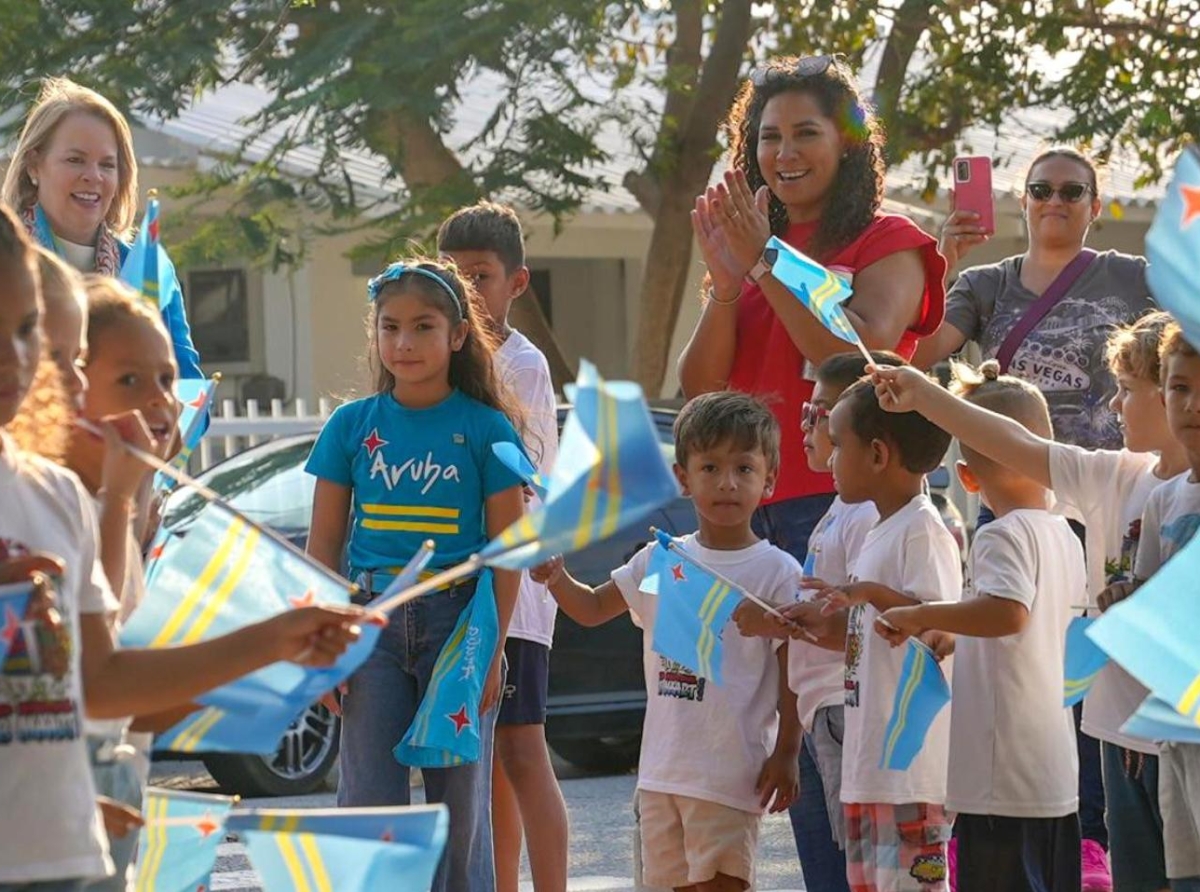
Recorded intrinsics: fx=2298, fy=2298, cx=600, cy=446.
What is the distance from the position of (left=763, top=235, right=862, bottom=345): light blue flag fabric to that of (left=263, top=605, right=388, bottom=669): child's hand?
2178 mm

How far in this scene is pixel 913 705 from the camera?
504 centimetres

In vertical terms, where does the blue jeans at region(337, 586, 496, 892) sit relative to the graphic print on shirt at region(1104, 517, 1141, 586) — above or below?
below

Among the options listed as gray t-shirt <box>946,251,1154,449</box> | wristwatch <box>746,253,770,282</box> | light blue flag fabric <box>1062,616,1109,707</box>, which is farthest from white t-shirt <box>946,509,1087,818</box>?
gray t-shirt <box>946,251,1154,449</box>

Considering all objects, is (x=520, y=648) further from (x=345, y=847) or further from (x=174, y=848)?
(x=345, y=847)

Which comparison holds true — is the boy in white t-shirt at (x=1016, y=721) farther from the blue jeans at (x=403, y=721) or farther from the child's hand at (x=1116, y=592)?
the blue jeans at (x=403, y=721)

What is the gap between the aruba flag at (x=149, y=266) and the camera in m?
5.33

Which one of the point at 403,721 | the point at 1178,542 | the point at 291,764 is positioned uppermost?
the point at 1178,542

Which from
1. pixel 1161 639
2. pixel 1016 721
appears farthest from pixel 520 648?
pixel 1161 639

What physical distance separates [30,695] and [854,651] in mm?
2391

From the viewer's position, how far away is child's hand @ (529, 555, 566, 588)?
17.8 ft

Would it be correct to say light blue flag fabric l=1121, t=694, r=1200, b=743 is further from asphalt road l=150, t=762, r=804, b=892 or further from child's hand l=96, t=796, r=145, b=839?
asphalt road l=150, t=762, r=804, b=892

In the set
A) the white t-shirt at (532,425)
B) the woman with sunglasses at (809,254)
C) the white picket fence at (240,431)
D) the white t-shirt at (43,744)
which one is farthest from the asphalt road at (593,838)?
the white t-shirt at (43,744)

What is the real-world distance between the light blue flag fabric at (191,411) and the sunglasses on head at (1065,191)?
260 cm

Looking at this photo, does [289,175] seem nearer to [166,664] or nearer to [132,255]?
[132,255]
